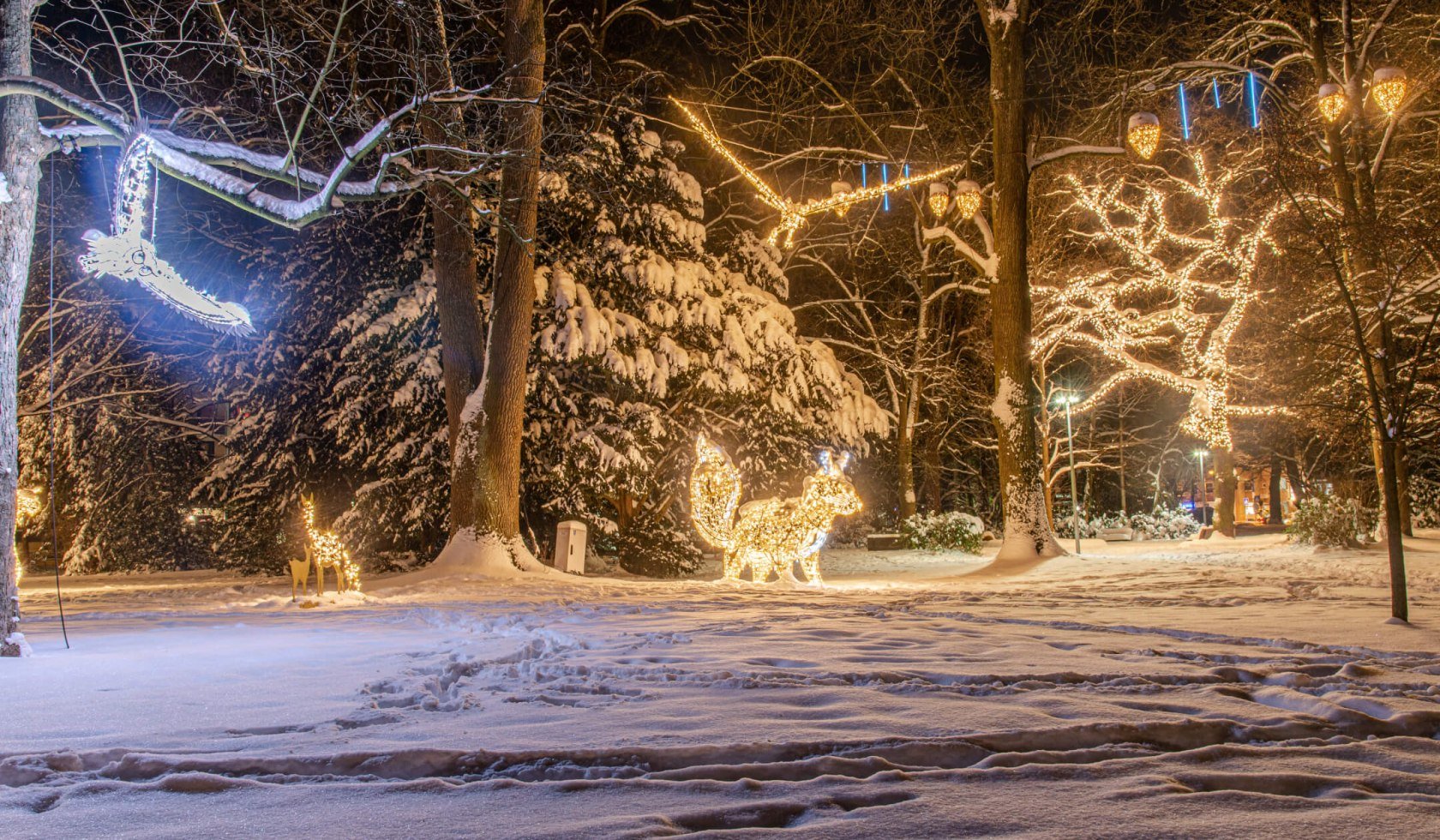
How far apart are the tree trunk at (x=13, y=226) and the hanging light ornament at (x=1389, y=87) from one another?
13.2 m

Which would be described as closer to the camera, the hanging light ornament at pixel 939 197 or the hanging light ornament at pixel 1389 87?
the hanging light ornament at pixel 1389 87

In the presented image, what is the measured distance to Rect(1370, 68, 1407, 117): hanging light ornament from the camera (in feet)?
32.2

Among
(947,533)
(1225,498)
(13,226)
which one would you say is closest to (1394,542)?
(13,226)

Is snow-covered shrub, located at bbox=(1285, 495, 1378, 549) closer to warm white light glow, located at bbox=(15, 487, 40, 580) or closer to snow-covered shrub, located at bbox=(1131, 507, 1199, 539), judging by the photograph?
snow-covered shrub, located at bbox=(1131, 507, 1199, 539)

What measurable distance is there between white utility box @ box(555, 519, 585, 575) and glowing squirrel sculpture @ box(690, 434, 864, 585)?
157 inches

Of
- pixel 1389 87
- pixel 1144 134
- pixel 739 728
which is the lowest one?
pixel 739 728

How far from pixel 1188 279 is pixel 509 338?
15.1 m

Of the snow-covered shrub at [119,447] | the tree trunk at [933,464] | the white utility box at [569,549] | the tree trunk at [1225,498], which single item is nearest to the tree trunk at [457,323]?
the white utility box at [569,549]

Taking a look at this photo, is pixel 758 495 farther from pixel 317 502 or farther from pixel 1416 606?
pixel 1416 606

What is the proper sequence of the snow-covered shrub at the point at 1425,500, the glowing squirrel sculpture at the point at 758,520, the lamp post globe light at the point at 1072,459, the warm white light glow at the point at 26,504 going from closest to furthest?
1. the glowing squirrel sculpture at the point at 758,520
2. the warm white light glow at the point at 26,504
3. the lamp post globe light at the point at 1072,459
4. the snow-covered shrub at the point at 1425,500

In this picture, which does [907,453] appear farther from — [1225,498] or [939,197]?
[939,197]

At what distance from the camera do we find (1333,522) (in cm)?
1559

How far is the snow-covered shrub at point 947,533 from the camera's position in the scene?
879 inches

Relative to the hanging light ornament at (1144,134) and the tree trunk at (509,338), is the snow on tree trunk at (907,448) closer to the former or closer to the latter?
the tree trunk at (509,338)
